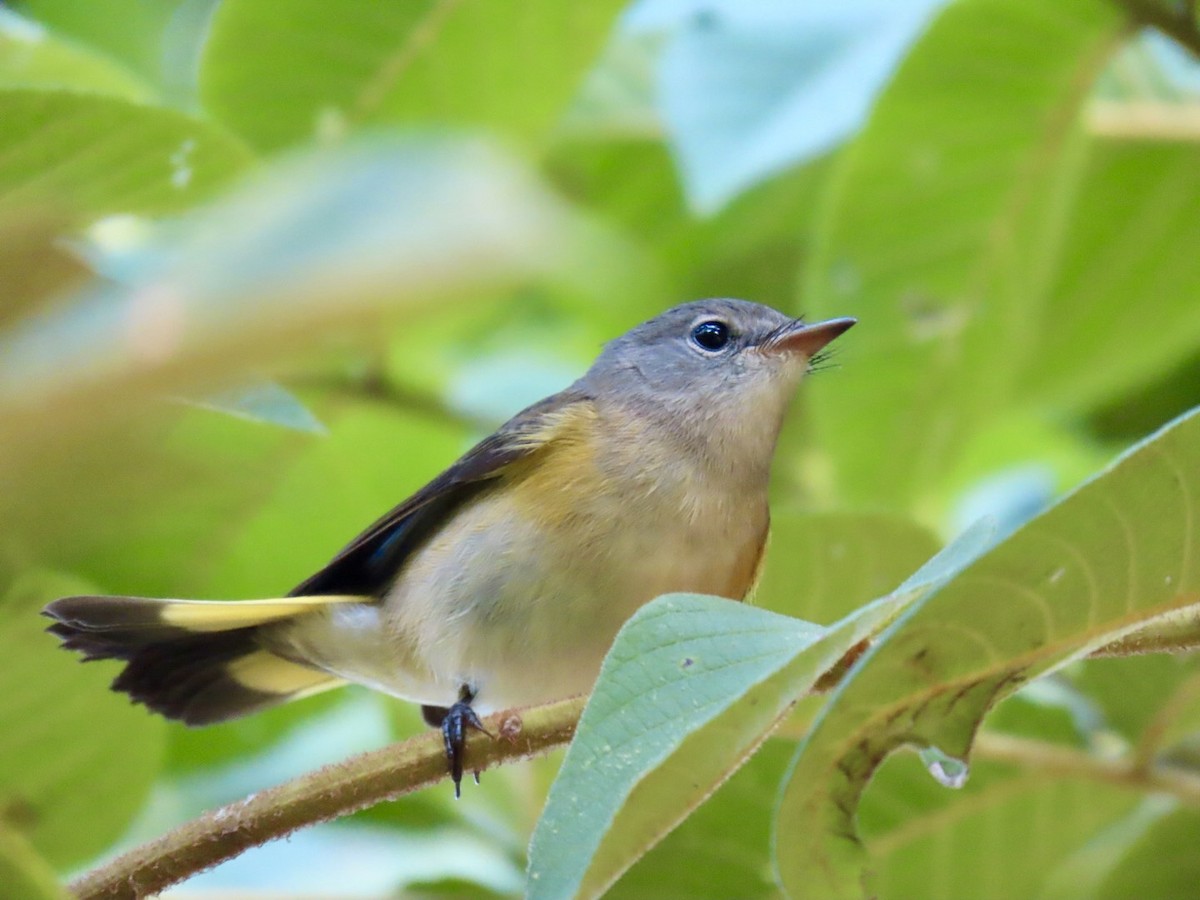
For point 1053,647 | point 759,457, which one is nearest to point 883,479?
point 759,457

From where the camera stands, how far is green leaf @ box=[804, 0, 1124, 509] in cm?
333

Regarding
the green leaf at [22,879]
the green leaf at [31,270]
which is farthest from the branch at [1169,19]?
the green leaf at [31,270]

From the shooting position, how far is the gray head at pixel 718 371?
3.19 metres

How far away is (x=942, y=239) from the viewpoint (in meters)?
3.63

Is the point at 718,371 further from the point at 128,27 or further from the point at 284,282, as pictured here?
the point at 284,282

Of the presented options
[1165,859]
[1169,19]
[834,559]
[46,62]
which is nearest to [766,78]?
[1169,19]

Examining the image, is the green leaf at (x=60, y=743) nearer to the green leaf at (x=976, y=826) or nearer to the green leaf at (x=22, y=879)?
the green leaf at (x=22, y=879)

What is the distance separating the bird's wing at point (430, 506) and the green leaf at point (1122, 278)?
1.54 m

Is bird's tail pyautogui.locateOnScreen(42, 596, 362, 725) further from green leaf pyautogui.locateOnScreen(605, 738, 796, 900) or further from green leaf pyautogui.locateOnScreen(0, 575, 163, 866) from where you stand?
green leaf pyautogui.locateOnScreen(605, 738, 796, 900)

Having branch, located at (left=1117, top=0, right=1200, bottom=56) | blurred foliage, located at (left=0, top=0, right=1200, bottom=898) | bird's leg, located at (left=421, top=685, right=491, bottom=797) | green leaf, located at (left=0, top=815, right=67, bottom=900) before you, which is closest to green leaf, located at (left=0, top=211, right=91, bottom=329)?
blurred foliage, located at (left=0, top=0, right=1200, bottom=898)

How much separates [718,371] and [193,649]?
1454 mm

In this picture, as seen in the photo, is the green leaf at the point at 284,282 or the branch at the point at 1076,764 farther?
the branch at the point at 1076,764

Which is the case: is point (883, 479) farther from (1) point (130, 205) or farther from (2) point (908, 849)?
(1) point (130, 205)

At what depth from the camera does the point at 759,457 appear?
3141 mm
